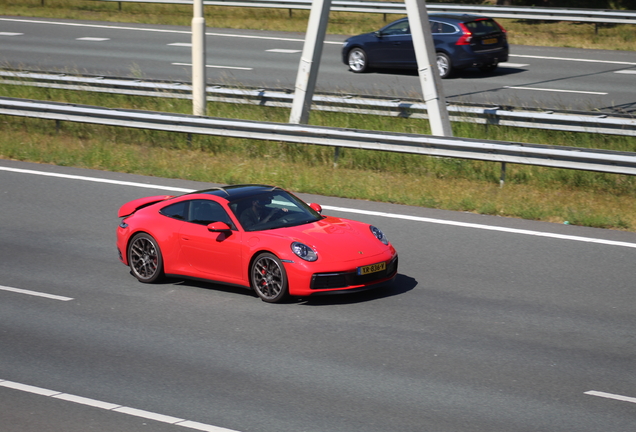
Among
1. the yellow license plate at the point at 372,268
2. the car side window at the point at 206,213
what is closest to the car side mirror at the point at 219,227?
the car side window at the point at 206,213

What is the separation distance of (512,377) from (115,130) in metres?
13.9

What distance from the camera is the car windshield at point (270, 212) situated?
10.1 metres

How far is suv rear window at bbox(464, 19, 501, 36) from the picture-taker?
24562 millimetres

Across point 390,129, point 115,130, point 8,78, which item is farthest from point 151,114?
point 8,78

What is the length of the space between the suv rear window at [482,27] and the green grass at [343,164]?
23.5 feet

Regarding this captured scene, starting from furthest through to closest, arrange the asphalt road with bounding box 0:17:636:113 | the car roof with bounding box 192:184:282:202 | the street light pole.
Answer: the asphalt road with bounding box 0:17:636:113, the street light pole, the car roof with bounding box 192:184:282:202

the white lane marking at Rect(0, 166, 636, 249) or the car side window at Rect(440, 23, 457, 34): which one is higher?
the car side window at Rect(440, 23, 457, 34)

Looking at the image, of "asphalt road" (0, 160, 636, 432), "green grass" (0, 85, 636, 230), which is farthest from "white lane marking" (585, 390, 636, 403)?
"green grass" (0, 85, 636, 230)

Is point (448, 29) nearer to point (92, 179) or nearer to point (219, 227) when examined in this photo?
point (92, 179)

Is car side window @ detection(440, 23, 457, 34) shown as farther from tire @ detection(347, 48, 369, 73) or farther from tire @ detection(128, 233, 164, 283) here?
tire @ detection(128, 233, 164, 283)

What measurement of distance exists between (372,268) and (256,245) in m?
1.30

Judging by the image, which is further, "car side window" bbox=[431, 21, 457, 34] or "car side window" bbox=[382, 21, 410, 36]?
"car side window" bbox=[382, 21, 410, 36]

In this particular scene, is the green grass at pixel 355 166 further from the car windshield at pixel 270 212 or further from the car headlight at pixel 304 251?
the car headlight at pixel 304 251

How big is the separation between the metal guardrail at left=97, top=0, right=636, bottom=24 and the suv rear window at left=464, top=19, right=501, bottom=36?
577 centimetres
